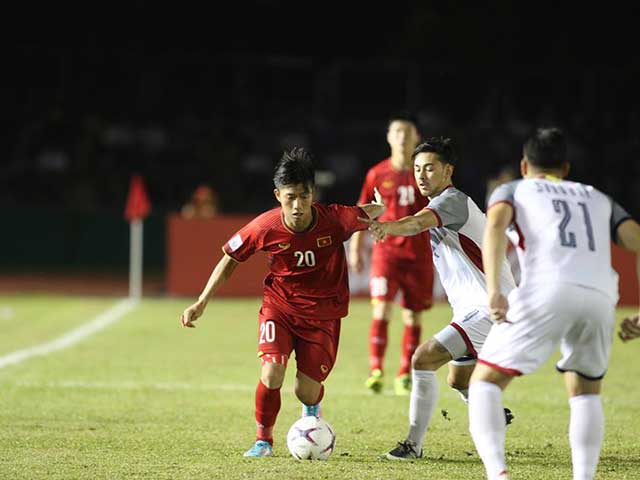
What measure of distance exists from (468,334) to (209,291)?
1.58m

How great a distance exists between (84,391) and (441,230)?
13.5ft

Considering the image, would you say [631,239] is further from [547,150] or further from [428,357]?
[428,357]

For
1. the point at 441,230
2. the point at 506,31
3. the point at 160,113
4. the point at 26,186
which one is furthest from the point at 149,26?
the point at 441,230

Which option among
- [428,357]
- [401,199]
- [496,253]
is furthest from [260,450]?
[401,199]

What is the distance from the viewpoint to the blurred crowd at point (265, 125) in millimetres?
27906

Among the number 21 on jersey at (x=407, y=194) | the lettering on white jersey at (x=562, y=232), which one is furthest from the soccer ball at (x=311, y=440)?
the number 21 on jersey at (x=407, y=194)

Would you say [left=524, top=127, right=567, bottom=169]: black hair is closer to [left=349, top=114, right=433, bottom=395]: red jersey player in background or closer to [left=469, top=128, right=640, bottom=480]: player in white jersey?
[left=469, top=128, right=640, bottom=480]: player in white jersey

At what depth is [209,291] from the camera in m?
6.82

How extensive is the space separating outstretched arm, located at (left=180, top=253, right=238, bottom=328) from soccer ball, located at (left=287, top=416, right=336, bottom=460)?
89 cm

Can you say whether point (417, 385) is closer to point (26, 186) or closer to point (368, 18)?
point (26, 186)

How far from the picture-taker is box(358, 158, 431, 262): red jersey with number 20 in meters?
10.7

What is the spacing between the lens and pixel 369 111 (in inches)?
1164

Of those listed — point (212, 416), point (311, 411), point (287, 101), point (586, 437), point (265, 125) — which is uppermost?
point (287, 101)

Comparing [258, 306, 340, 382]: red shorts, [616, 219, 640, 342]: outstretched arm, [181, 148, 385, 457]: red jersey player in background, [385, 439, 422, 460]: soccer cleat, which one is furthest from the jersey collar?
[616, 219, 640, 342]: outstretched arm
